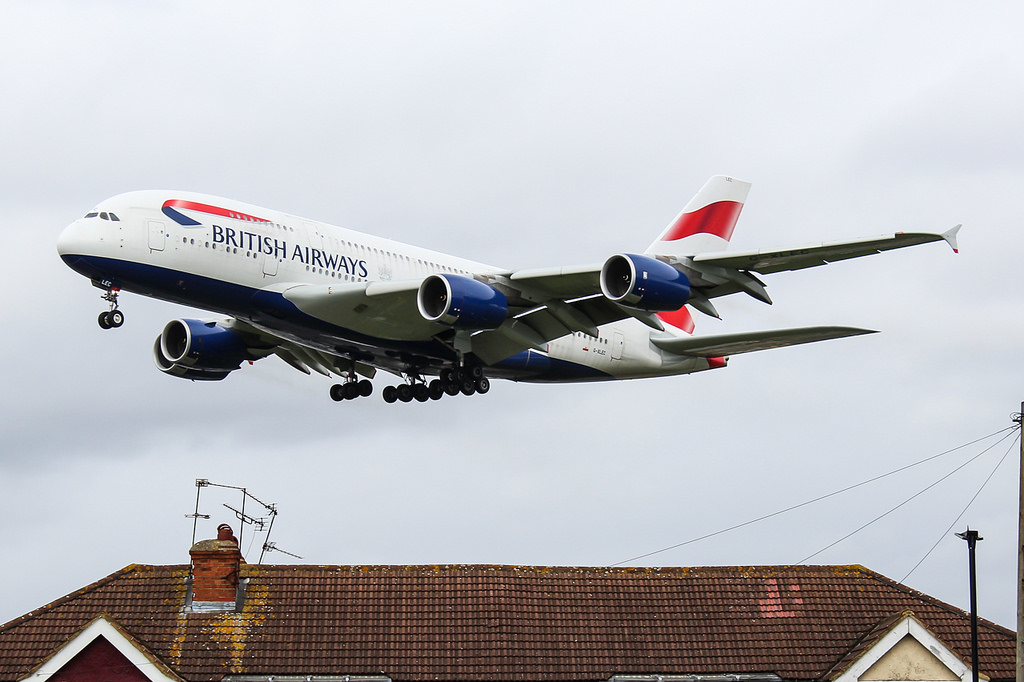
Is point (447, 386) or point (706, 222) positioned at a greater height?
point (706, 222)

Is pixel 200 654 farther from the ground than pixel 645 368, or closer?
closer

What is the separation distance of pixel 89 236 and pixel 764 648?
2237 centimetres

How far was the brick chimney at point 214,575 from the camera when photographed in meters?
55.1

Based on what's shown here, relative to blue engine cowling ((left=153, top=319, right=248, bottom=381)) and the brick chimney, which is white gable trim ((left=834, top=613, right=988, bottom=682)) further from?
blue engine cowling ((left=153, top=319, right=248, bottom=381))

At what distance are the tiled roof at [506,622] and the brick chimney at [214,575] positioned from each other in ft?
1.83

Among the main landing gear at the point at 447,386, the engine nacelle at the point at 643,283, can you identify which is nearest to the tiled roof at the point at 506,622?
the main landing gear at the point at 447,386

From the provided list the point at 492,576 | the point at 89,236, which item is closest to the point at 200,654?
the point at 492,576

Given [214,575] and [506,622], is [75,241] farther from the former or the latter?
[506,622]

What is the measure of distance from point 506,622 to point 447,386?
7.48 metres

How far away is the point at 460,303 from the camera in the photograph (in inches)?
1969

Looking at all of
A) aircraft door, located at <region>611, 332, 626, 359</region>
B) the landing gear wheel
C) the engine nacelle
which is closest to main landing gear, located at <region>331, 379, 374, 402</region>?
the landing gear wheel

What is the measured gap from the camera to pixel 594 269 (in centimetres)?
5069

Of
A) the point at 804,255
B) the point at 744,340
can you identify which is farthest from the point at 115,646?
the point at 804,255

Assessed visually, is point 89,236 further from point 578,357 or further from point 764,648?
point 764,648
